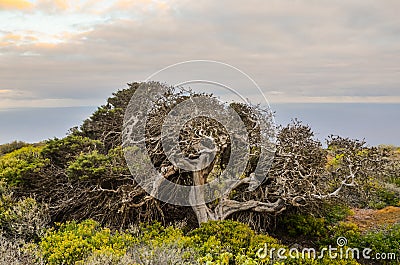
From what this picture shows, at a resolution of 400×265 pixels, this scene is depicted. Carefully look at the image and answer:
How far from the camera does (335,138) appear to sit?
734 centimetres

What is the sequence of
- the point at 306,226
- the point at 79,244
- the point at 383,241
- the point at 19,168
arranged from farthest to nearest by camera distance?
the point at 306,226
the point at 19,168
the point at 383,241
the point at 79,244

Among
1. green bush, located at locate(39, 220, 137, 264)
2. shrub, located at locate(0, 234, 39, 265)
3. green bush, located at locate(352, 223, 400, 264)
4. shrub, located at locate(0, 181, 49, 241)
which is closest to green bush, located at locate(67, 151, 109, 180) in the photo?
shrub, located at locate(0, 181, 49, 241)

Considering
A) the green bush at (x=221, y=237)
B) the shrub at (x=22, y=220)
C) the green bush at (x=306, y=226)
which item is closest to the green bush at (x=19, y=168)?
the shrub at (x=22, y=220)

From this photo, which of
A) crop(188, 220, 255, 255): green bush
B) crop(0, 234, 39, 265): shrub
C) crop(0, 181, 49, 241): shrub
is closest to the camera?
crop(0, 234, 39, 265): shrub

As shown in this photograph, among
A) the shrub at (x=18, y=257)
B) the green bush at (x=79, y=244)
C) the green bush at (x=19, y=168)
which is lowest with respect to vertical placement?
the shrub at (x=18, y=257)

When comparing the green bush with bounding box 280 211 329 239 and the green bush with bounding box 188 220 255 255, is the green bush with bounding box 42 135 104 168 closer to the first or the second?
the green bush with bounding box 188 220 255 255

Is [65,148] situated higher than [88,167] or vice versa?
[65,148]

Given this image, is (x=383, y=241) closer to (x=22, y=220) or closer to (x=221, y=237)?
(x=221, y=237)

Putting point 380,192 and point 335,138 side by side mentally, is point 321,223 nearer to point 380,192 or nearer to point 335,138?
point 335,138

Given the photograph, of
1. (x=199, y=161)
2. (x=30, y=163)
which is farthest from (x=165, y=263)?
(x=30, y=163)

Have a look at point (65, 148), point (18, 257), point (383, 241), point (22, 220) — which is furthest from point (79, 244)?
point (383, 241)

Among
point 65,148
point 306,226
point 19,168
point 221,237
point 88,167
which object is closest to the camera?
point 221,237

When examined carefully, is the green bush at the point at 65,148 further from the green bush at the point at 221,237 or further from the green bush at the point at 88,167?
the green bush at the point at 221,237

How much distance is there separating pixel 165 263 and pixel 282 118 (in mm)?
4370
